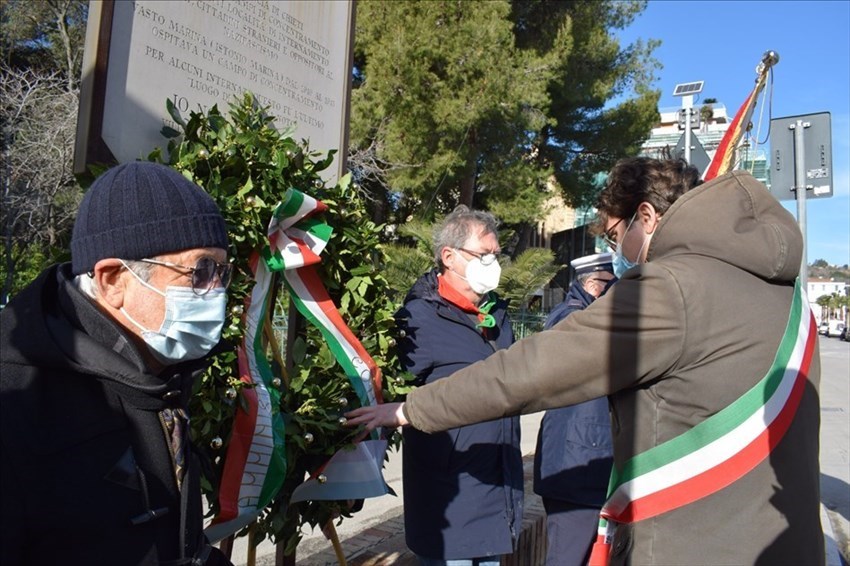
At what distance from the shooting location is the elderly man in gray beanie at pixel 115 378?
49.6 inches

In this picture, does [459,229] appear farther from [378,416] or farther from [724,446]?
[724,446]

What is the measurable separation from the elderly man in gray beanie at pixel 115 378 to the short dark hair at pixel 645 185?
1.31m

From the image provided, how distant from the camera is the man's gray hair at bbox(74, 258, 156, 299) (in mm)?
1551

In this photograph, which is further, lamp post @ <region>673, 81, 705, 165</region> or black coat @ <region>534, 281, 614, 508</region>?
lamp post @ <region>673, 81, 705, 165</region>

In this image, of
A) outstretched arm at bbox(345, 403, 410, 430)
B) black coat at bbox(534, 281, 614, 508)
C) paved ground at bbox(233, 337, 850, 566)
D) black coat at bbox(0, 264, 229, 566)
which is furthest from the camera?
paved ground at bbox(233, 337, 850, 566)

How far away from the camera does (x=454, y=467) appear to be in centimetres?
283

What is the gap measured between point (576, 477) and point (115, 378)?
242cm

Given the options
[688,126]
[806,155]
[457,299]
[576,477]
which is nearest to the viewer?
[457,299]

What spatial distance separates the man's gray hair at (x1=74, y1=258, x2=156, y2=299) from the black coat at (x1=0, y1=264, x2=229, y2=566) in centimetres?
5

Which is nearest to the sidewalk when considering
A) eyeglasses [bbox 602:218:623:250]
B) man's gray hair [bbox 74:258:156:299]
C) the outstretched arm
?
the outstretched arm

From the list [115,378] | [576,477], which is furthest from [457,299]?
[115,378]

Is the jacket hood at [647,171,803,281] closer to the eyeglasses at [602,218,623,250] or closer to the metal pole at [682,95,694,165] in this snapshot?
the eyeglasses at [602,218,623,250]

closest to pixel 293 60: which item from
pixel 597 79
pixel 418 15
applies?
pixel 418 15

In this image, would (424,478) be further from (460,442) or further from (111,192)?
(111,192)
